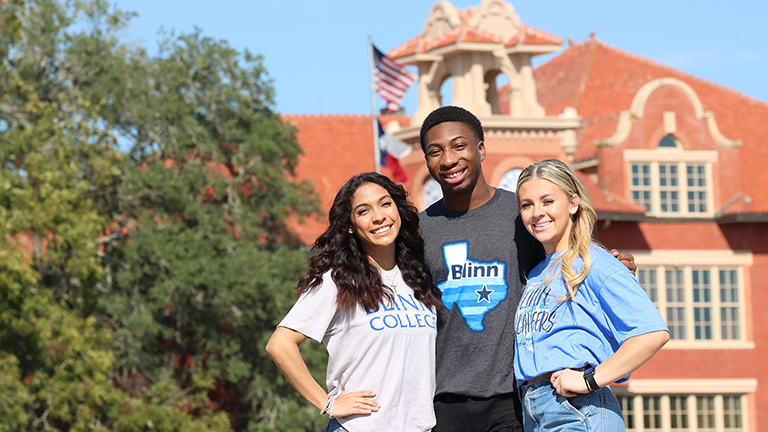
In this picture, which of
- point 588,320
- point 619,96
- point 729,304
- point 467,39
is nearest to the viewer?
point 588,320

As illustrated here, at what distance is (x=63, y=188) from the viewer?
22.9m

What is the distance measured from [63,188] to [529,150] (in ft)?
38.9

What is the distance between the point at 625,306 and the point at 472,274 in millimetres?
1003

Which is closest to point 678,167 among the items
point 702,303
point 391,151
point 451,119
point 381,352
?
point 702,303

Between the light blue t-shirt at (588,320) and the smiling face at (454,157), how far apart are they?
87 centimetres

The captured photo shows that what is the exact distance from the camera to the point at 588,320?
4945 mm

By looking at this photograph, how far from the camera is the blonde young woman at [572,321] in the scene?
4812 millimetres

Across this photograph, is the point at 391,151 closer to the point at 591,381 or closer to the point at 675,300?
the point at 675,300

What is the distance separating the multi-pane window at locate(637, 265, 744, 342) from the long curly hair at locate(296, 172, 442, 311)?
84.2ft

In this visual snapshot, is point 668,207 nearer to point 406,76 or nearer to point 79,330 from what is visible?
point 406,76

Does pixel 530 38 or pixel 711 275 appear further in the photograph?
pixel 711 275

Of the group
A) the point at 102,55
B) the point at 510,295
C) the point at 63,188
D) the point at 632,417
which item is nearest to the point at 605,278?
the point at 510,295

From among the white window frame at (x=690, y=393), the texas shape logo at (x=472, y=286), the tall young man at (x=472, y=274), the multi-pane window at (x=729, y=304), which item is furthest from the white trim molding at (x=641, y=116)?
the texas shape logo at (x=472, y=286)

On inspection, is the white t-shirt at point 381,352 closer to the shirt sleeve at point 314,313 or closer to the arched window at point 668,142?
the shirt sleeve at point 314,313
